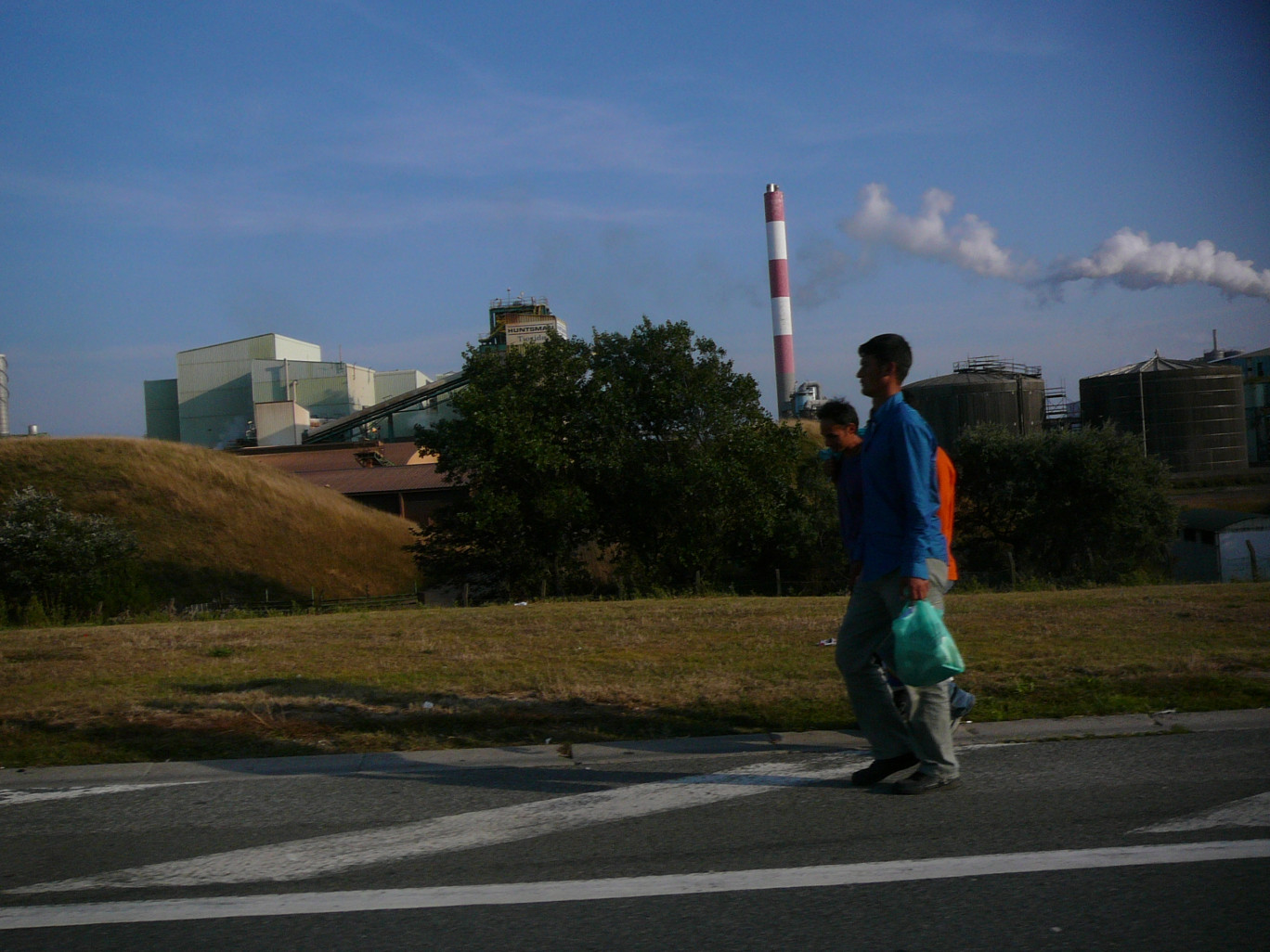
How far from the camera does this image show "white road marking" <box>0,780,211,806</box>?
15.5 feet

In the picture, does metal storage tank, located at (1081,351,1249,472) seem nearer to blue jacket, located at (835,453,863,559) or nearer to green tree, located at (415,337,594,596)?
green tree, located at (415,337,594,596)

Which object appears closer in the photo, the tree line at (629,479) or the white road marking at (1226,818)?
the white road marking at (1226,818)

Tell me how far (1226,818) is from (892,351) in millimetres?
2244

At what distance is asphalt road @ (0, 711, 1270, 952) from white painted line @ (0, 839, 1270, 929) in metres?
0.01

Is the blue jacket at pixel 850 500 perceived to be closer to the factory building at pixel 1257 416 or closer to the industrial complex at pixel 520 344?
the industrial complex at pixel 520 344

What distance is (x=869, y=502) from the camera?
439 centimetres

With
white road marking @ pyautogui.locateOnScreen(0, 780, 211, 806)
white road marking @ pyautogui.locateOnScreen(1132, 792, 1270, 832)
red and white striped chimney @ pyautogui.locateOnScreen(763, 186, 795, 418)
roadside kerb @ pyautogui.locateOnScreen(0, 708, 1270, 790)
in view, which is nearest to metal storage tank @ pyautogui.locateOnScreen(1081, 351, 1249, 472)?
red and white striped chimney @ pyautogui.locateOnScreen(763, 186, 795, 418)

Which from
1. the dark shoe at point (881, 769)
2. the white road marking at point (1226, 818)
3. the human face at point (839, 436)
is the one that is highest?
the human face at point (839, 436)

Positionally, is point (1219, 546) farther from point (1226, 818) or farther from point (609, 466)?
point (1226, 818)

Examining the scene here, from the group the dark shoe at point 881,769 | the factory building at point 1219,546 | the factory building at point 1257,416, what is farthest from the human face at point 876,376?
the factory building at point 1257,416

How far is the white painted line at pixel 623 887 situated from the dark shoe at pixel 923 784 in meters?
0.73

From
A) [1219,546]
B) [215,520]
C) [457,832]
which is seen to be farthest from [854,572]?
[215,520]

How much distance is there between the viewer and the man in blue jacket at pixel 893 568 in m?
4.21

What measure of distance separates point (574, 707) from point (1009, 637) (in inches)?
149
